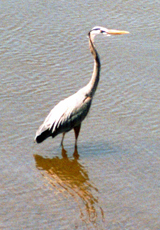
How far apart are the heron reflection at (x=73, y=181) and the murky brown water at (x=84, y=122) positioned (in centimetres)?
2

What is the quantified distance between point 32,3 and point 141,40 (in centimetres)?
382

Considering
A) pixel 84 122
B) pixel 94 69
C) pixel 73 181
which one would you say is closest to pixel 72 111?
pixel 94 69

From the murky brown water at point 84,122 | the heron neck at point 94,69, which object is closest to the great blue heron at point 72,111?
the heron neck at point 94,69

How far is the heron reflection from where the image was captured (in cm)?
757

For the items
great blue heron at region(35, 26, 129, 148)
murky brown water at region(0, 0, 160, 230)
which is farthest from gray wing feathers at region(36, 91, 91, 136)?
murky brown water at region(0, 0, 160, 230)

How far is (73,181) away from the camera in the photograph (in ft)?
27.8

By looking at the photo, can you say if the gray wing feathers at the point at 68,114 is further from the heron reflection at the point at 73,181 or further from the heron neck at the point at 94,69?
the heron reflection at the point at 73,181

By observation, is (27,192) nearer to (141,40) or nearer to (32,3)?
(141,40)

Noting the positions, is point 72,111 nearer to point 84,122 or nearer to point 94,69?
point 94,69

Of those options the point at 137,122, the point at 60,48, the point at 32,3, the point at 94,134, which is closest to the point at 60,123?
the point at 94,134

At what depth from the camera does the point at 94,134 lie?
9.65 metres

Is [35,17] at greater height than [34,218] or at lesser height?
greater

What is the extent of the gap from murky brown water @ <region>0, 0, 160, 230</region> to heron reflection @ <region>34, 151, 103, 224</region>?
0.05 ft

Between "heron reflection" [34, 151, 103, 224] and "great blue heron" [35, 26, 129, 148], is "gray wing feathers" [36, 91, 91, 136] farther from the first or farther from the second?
"heron reflection" [34, 151, 103, 224]
